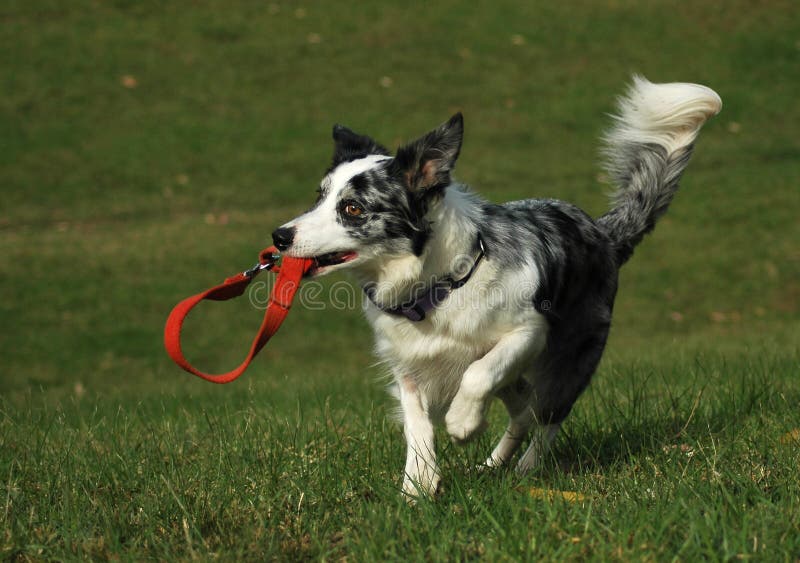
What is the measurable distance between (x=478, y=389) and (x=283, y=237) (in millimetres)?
1075

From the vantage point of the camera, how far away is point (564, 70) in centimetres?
1831

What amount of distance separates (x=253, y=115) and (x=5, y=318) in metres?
6.53

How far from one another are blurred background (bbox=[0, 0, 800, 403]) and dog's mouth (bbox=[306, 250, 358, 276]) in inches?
170

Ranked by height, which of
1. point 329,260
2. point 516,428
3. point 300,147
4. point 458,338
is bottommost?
point 300,147

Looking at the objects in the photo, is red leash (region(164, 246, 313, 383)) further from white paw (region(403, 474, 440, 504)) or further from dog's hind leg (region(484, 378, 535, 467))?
dog's hind leg (region(484, 378, 535, 467))

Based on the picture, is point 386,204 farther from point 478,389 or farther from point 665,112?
point 665,112

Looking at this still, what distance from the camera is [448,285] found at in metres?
4.36

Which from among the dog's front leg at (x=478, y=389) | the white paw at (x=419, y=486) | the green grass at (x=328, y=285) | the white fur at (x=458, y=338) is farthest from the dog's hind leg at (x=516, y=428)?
the white paw at (x=419, y=486)

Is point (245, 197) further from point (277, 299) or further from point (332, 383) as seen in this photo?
point (277, 299)

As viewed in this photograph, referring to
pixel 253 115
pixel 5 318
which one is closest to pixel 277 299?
pixel 5 318

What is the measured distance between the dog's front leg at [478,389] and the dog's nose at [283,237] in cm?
98

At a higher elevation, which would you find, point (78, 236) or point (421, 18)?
point (421, 18)

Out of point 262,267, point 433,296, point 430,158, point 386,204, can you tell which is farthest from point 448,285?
→ point 262,267

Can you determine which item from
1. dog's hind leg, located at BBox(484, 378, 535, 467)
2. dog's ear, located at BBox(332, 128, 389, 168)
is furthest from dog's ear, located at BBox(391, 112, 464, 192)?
dog's hind leg, located at BBox(484, 378, 535, 467)
